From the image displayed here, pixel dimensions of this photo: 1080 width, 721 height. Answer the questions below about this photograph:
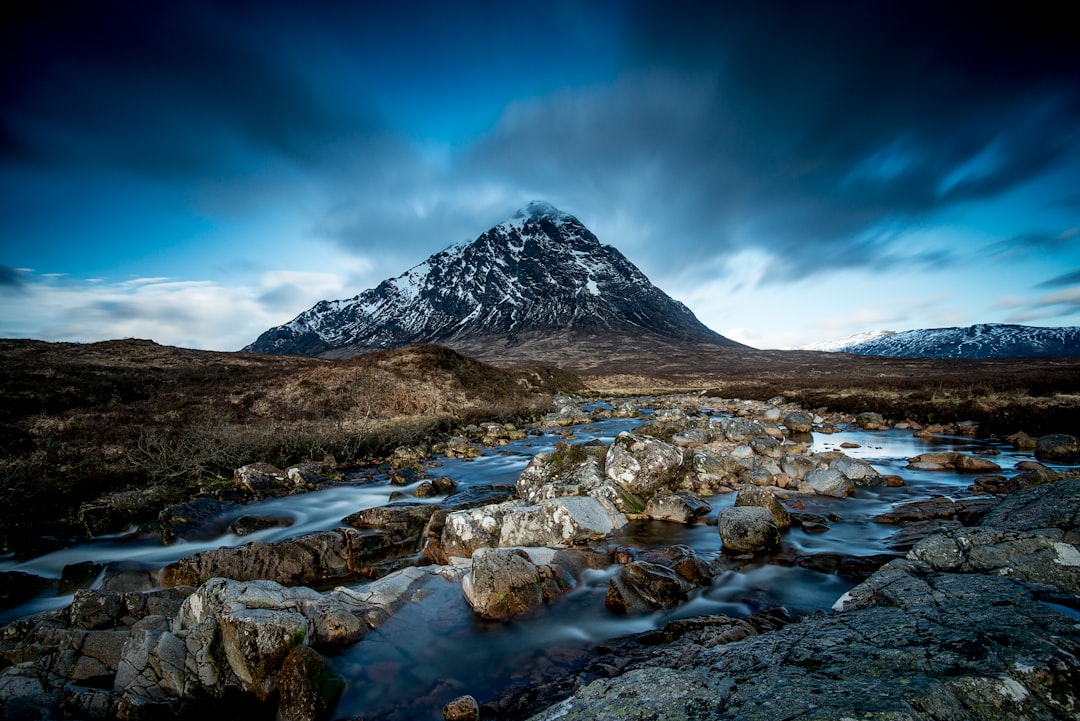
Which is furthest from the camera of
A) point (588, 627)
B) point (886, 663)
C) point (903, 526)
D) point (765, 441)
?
point (765, 441)

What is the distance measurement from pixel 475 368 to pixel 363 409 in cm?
1538

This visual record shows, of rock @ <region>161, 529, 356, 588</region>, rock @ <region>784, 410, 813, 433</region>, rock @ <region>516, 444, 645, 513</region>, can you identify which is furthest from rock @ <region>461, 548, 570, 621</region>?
rock @ <region>784, 410, 813, 433</region>

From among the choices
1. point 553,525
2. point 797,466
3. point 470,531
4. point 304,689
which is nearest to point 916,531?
point 797,466

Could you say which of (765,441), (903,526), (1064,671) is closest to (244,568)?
(1064,671)

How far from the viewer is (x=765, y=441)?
767 inches

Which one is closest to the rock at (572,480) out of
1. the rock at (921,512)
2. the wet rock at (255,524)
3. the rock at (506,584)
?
the rock at (506,584)

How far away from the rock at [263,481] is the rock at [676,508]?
1289 centimetres

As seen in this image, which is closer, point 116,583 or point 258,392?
point 116,583

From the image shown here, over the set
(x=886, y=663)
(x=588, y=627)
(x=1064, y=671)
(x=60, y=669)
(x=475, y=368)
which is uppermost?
(x=475, y=368)

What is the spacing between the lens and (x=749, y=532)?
33.4 ft

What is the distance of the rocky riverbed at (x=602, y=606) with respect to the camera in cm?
372

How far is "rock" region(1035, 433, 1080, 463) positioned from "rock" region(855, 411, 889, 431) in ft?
30.8

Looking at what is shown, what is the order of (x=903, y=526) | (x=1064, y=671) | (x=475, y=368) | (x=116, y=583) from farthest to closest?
(x=475, y=368) < (x=903, y=526) < (x=116, y=583) < (x=1064, y=671)

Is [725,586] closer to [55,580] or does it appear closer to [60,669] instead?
[60,669]
